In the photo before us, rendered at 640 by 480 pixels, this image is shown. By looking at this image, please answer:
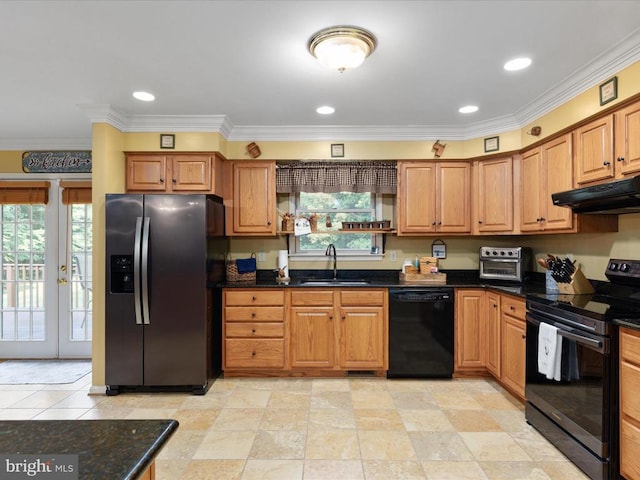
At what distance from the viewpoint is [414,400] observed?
3141 mm

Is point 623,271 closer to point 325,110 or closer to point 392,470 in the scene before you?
point 392,470

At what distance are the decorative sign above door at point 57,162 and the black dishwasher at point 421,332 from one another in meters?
3.85

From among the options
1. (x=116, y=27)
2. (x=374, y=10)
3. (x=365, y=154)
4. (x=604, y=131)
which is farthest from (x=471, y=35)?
(x=116, y=27)

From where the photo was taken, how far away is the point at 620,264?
8.85ft

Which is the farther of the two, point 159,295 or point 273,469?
point 159,295

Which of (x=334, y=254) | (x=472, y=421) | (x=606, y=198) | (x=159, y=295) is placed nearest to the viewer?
(x=606, y=198)

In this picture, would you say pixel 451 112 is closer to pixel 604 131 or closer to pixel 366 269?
pixel 604 131

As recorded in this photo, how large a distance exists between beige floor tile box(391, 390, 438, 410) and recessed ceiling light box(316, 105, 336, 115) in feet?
8.60

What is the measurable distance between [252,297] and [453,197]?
7.68 ft

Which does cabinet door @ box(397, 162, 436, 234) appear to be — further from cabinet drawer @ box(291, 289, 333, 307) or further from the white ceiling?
cabinet drawer @ box(291, 289, 333, 307)

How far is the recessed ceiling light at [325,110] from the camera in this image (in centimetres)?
329

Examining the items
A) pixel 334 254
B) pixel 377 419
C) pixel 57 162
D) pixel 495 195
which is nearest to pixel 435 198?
pixel 495 195

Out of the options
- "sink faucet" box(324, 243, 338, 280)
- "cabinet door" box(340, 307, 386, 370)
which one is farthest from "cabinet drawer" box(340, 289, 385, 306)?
"sink faucet" box(324, 243, 338, 280)

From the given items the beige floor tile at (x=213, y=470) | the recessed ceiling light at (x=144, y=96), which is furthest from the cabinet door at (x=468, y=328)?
the recessed ceiling light at (x=144, y=96)
